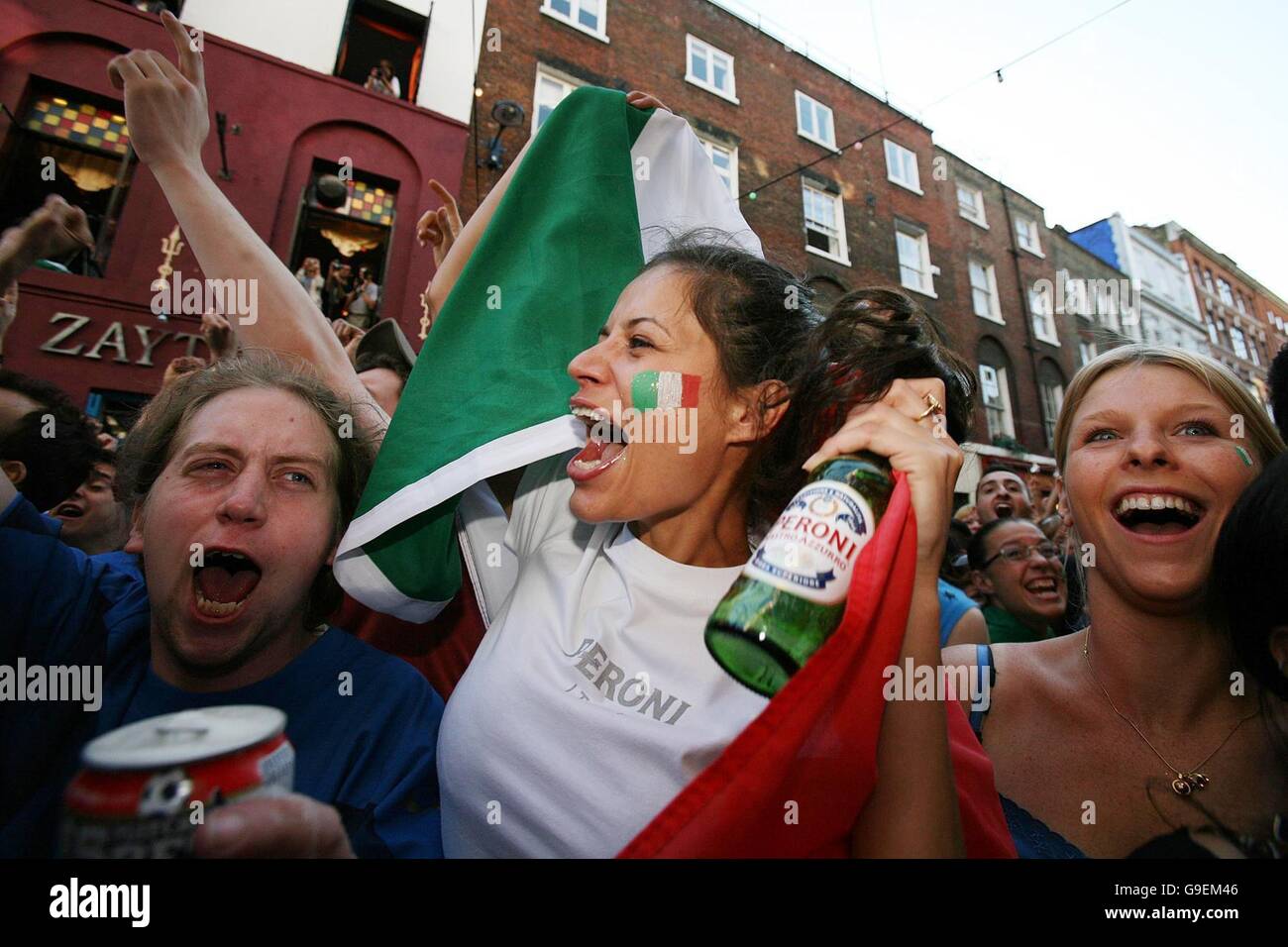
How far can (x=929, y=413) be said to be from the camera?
885 millimetres

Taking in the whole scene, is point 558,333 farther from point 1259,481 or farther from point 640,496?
point 1259,481

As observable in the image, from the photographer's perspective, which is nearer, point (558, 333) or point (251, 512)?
point (251, 512)

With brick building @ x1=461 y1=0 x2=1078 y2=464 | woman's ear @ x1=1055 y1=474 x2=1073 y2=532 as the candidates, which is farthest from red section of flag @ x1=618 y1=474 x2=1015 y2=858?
brick building @ x1=461 y1=0 x2=1078 y2=464

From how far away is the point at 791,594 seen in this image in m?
0.64

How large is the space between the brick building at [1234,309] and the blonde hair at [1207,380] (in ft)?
2.11

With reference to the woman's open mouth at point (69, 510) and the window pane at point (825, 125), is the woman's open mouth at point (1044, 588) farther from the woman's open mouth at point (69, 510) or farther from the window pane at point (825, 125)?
the window pane at point (825, 125)

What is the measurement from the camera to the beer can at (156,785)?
449 mm

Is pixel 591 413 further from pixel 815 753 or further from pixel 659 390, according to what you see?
pixel 815 753

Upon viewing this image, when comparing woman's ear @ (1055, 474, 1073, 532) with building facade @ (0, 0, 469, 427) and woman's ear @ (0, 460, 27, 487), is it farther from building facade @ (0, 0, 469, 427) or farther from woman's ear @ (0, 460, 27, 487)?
building facade @ (0, 0, 469, 427)

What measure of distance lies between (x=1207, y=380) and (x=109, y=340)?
7441 mm

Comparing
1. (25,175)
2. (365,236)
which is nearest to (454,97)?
(365,236)

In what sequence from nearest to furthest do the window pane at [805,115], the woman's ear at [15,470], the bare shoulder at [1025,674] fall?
1. the bare shoulder at [1025,674]
2. the woman's ear at [15,470]
3. the window pane at [805,115]

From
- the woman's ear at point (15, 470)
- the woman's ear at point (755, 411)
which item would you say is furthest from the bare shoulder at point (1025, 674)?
the woman's ear at point (15, 470)
